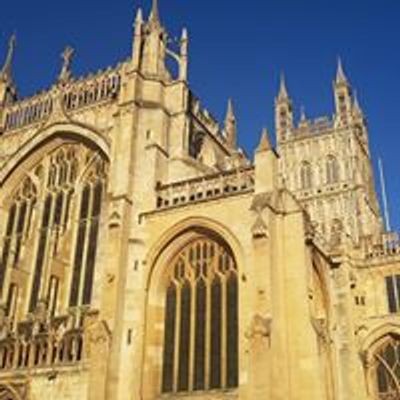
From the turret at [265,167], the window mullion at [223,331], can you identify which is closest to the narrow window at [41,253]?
the window mullion at [223,331]

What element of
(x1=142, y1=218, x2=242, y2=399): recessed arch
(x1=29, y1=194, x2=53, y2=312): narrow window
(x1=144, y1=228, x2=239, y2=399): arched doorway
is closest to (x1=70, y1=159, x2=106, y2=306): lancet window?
(x1=29, y1=194, x2=53, y2=312): narrow window

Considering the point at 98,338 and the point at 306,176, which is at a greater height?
the point at 306,176

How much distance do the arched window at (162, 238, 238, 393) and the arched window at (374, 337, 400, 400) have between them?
11.8 m

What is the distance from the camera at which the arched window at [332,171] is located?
6675 cm

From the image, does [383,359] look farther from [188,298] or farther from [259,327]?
[259,327]

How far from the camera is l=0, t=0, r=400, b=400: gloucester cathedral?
69.3 ft

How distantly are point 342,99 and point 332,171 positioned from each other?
31.5ft

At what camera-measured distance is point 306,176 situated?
69062 mm

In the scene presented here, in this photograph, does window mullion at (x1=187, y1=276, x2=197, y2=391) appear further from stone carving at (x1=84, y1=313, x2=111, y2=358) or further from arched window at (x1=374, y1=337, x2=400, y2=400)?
arched window at (x1=374, y1=337, x2=400, y2=400)

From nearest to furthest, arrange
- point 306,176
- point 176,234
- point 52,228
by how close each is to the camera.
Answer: point 176,234, point 52,228, point 306,176

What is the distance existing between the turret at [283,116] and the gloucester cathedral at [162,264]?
37.4m

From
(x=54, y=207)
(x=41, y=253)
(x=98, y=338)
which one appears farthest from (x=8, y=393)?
(x=54, y=207)

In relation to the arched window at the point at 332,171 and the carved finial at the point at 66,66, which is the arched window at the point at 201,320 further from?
the arched window at the point at 332,171

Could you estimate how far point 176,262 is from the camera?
79.4 feet
